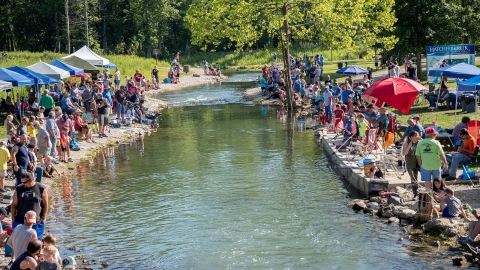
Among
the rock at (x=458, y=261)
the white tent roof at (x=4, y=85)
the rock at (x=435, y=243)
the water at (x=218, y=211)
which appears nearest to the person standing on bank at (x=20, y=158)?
the water at (x=218, y=211)

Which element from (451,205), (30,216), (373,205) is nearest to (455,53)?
(373,205)

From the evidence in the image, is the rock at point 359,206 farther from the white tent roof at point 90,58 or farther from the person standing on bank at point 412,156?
the white tent roof at point 90,58

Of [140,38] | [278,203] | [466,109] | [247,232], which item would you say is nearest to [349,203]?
[278,203]

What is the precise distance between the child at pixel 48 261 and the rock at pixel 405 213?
8665mm

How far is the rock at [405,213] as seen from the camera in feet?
51.4

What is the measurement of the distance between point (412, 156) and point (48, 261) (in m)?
10.6

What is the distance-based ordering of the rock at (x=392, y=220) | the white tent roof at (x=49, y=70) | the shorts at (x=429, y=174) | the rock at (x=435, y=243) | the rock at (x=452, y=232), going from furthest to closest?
the white tent roof at (x=49, y=70), the rock at (x=392, y=220), the shorts at (x=429, y=174), the rock at (x=452, y=232), the rock at (x=435, y=243)

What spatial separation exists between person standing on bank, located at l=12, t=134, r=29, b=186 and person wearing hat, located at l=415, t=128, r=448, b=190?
9.22 metres

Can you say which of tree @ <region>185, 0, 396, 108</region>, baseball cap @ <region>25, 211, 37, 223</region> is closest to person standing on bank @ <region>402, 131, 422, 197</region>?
baseball cap @ <region>25, 211, 37, 223</region>

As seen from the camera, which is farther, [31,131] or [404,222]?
[31,131]

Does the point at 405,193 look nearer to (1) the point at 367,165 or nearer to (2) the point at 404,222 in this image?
(1) the point at 367,165

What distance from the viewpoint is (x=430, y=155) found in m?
15.3

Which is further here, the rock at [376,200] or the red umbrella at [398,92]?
the red umbrella at [398,92]

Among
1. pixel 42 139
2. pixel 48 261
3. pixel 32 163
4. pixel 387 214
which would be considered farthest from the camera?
pixel 42 139
